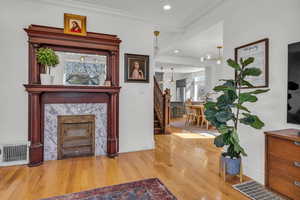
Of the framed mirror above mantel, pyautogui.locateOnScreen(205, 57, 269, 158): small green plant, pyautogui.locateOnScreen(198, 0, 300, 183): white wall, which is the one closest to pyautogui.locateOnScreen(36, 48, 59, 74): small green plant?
the framed mirror above mantel

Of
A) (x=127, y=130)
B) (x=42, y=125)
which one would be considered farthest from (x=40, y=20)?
(x=127, y=130)

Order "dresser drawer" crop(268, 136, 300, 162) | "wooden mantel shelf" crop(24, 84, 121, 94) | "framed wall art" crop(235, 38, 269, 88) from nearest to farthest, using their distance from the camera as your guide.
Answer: "dresser drawer" crop(268, 136, 300, 162), "framed wall art" crop(235, 38, 269, 88), "wooden mantel shelf" crop(24, 84, 121, 94)

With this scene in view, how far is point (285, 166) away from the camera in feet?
5.88

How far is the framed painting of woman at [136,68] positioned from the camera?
11.4 ft

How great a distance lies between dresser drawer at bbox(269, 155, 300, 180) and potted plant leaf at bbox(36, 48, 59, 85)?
3.44m

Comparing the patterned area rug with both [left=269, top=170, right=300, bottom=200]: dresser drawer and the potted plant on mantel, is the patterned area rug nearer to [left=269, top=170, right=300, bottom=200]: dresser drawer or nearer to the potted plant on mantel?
the potted plant on mantel

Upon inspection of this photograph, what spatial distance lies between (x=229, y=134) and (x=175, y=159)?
4.14 feet

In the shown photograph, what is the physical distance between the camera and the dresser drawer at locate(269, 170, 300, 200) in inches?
67.5

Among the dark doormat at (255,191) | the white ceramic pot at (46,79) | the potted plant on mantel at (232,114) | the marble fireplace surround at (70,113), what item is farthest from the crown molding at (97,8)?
the dark doormat at (255,191)

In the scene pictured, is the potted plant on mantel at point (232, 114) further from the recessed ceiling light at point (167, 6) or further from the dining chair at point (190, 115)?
the dining chair at point (190, 115)

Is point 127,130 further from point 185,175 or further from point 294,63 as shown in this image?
point 294,63

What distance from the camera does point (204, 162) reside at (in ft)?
9.71

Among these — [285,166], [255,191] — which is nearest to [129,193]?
[255,191]

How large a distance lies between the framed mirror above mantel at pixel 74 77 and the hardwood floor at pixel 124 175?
370mm
